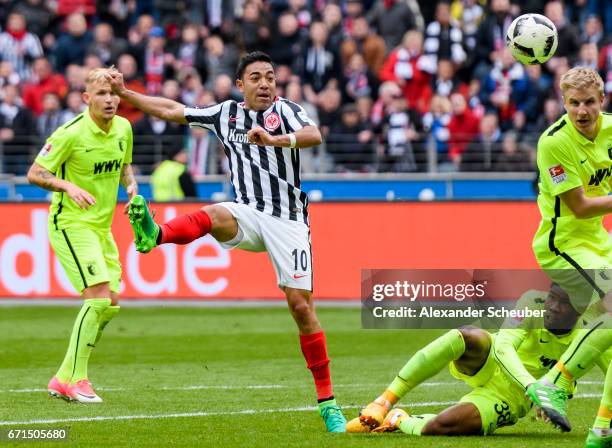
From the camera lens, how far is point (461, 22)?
22125 mm

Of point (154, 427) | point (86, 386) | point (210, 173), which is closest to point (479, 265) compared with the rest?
point (210, 173)

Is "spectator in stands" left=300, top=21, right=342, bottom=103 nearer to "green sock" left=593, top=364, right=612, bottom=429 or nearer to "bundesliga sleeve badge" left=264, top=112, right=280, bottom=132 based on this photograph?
"bundesliga sleeve badge" left=264, top=112, right=280, bottom=132

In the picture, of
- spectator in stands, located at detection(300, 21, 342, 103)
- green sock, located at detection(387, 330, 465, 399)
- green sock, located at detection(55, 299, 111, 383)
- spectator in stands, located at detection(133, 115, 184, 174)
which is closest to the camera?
green sock, located at detection(387, 330, 465, 399)

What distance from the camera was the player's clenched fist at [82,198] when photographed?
10.2 m

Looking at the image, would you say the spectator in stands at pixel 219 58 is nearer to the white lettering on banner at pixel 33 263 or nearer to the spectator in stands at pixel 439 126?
the spectator in stands at pixel 439 126

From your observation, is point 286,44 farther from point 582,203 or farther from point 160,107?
point 582,203

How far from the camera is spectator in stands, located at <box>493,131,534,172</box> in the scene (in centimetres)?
1973

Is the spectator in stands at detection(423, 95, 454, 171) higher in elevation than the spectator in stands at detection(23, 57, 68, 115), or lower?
lower

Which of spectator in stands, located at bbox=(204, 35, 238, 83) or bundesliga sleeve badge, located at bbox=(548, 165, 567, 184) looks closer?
bundesliga sleeve badge, located at bbox=(548, 165, 567, 184)

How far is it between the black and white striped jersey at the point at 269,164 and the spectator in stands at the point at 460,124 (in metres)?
11.4

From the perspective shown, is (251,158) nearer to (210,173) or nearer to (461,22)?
(210,173)

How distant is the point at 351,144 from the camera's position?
20.8 m

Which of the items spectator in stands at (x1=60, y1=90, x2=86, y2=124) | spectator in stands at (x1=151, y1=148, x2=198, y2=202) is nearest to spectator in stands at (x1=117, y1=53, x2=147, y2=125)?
spectator in stands at (x1=60, y1=90, x2=86, y2=124)

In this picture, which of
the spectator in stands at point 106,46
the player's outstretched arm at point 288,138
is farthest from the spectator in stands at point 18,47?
the player's outstretched arm at point 288,138
